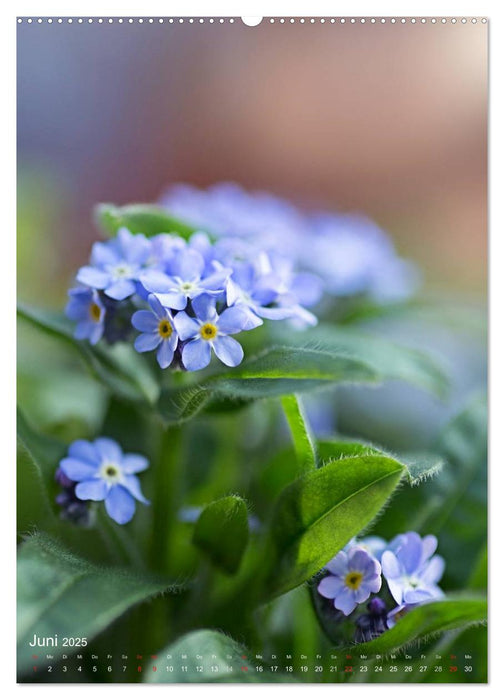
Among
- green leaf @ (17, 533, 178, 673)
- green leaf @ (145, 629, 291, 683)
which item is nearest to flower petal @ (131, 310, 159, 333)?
green leaf @ (17, 533, 178, 673)

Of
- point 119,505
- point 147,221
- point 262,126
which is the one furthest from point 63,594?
point 262,126

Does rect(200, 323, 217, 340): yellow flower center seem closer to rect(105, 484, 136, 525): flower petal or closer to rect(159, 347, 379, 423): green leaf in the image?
rect(159, 347, 379, 423): green leaf

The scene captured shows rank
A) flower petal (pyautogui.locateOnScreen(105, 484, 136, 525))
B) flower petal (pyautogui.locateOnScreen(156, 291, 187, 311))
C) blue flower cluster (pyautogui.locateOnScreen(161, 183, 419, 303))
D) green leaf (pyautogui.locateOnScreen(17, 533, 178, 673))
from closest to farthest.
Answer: green leaf (pyautogui.locateOnScreen(17, 533, 178, 673)) → flower petal (pyautogui.locateOnScreen(156, 291, 187, 311)) → flower petal (pyautogui.locateOnScreen(105, 484, 136, 525)) → blue flower cluster (pyautogui.locateOnScreen(161, 183, 419, 303))

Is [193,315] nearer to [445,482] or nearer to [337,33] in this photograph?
[445,482]

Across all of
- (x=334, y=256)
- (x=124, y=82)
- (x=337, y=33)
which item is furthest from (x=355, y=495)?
(x=124, y=82)

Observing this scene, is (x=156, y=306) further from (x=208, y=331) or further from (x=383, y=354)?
(x=383, y=354)
